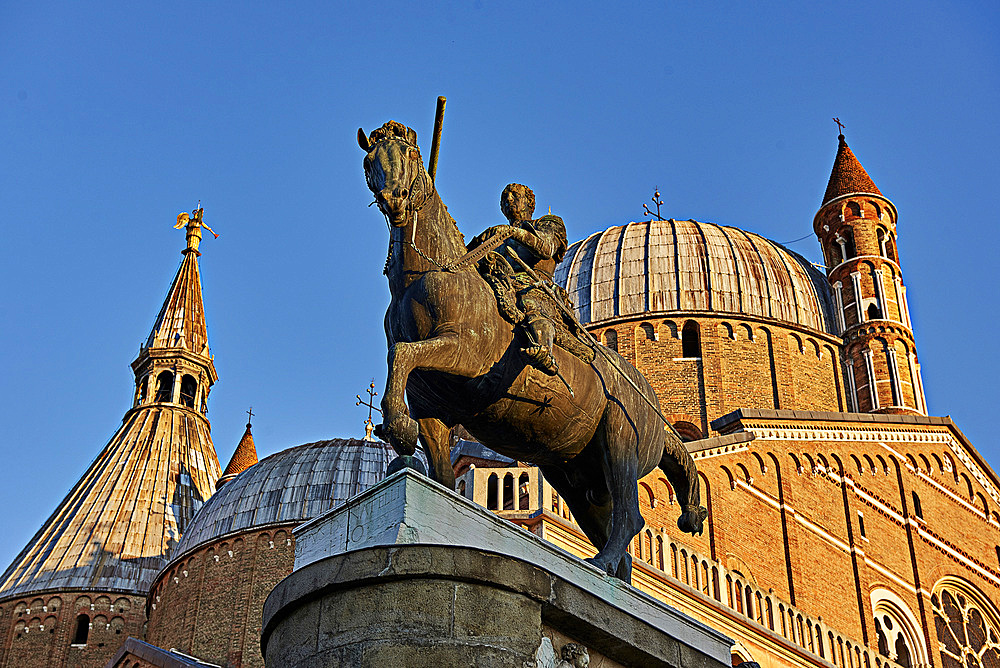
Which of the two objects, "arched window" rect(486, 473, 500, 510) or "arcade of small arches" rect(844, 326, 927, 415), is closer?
"arched window" rect(486, 473, 500, 510)

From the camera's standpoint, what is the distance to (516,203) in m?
7.40

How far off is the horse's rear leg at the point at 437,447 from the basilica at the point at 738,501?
30.8ft

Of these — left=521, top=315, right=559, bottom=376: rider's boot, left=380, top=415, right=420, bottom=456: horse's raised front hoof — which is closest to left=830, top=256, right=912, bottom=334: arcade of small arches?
left=521, top=315, right=559, bottom=376: rider's boot

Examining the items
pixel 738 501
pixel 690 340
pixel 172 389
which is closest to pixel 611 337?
pixel 690 340

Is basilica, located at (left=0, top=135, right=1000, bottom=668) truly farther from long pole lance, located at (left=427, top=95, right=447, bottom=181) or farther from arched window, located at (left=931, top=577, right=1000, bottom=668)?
long pole lance, located at (left=427, top=95, right=447, bottom=181)

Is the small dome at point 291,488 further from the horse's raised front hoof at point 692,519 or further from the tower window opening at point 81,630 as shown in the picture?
the horse's raised front hoof at point 692,519

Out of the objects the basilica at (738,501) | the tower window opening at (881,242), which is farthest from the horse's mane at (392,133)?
the tower window opening at (881,242)

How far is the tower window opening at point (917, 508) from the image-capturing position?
25.2 meters

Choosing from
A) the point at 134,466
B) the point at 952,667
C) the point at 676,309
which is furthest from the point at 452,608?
the point at 134,466

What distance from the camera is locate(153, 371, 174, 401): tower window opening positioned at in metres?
44.5

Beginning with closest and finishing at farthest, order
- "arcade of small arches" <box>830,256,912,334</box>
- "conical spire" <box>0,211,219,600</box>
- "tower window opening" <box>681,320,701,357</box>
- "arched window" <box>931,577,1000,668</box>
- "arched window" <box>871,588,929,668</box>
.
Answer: "arched window" <box>871,588,929,668</box>, "arched window" <box>931,577,1000,668</box>, "arcade of small arches" <box>830,256,912,334</box>, "tower window opening" <box>681,320,701,357</box>, "conical spire" <box>0,211,219,600</box>

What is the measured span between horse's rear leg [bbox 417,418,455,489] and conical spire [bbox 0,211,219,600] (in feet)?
103

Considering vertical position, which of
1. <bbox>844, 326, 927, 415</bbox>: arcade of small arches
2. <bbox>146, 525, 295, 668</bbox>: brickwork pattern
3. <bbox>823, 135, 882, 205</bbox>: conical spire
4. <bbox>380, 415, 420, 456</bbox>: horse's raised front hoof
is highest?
<bbox>823, 135, 882, 205</bbox>: conical spire

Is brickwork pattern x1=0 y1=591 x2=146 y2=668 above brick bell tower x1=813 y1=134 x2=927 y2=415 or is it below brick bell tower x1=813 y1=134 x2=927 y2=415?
below
